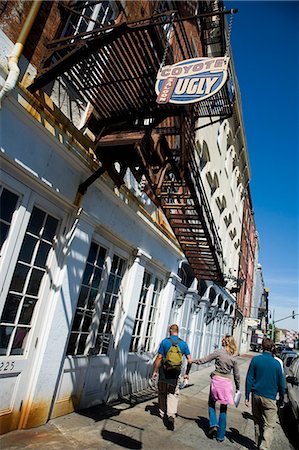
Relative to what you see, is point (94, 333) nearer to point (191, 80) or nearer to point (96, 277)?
point (96, 277)

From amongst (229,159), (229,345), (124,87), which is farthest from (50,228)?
(229,159)

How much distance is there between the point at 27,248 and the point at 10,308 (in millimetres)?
823

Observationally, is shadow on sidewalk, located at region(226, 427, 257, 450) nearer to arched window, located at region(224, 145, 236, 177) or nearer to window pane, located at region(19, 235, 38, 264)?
window pane, located at region(19, 235, 38, 264)

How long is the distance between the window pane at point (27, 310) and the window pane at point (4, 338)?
24 centimetres

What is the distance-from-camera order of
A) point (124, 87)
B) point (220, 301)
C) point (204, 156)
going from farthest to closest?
point (220, 301) < point (204, 156) < point (124, 87)

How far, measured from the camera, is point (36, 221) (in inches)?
180

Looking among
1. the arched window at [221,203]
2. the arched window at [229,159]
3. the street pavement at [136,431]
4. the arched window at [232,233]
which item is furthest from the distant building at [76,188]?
the arched window at [232,233]

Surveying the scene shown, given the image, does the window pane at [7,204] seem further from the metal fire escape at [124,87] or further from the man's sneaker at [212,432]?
the man's sneaker at [212,432]

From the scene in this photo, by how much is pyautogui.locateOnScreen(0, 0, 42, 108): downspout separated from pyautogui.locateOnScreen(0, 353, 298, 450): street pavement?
4.15m

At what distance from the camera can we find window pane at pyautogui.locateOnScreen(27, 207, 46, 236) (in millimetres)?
4473

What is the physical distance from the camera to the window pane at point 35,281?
449 cm

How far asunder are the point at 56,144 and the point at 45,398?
3674 millimetres

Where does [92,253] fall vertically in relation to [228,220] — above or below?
below

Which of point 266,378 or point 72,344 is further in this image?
point 72,344
